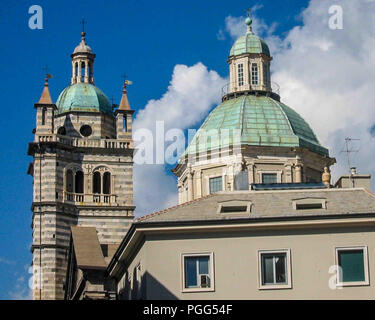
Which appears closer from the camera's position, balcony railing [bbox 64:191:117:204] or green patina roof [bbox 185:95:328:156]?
green patina roof [bbox 185:95:328:156]

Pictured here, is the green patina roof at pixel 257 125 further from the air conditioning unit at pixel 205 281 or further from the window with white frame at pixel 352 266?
the air conditioning unit at pixel 205 281

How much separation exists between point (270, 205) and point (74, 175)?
192ft

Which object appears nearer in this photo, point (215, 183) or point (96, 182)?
point (215, 183)

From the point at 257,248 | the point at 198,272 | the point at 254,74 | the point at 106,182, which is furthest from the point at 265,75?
the point at 198,272

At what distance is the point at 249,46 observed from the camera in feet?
343

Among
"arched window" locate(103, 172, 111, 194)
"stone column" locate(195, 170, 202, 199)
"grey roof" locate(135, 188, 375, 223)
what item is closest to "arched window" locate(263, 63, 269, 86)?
"stone column" locate(195, 170, 202, 199)

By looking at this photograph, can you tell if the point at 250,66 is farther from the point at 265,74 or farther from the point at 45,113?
the point at 45,113

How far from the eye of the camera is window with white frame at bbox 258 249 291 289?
53.7 metres

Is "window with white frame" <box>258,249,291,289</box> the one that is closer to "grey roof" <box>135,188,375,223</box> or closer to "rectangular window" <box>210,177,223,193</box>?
"grey roof" <box>135,188,375,223</box>

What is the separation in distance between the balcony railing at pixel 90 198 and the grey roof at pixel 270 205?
54543 mm

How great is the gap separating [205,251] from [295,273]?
3.65 metres

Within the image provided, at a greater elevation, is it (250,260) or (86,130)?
(86,130)
